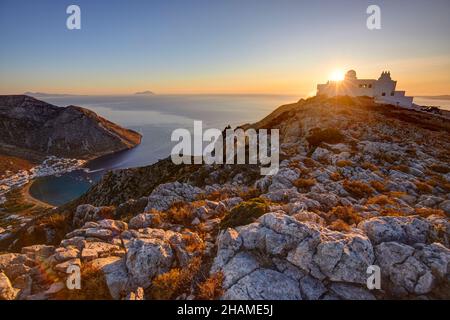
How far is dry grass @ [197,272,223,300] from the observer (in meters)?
7.45

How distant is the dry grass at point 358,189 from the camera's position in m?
16.4

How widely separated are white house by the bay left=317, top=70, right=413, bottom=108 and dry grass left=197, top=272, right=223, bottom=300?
74.2m

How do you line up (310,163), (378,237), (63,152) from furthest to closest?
(63,152) < (310,163) < (378,237)

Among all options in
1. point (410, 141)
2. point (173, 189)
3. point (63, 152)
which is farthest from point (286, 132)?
point (63, 152)

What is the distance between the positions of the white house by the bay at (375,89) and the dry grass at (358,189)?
60970mm

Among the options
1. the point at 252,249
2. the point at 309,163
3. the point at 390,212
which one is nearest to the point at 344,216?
the point at 390,212

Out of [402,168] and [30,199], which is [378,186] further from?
[30,199]

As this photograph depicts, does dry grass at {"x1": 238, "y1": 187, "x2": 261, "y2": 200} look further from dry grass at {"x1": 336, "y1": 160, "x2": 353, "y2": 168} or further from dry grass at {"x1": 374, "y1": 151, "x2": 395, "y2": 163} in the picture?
dry grass at {"x1": 374, "y1": 151, "x2": 395, "y2": 163}

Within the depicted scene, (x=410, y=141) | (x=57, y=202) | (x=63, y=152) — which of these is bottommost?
(x=57, y=202)
